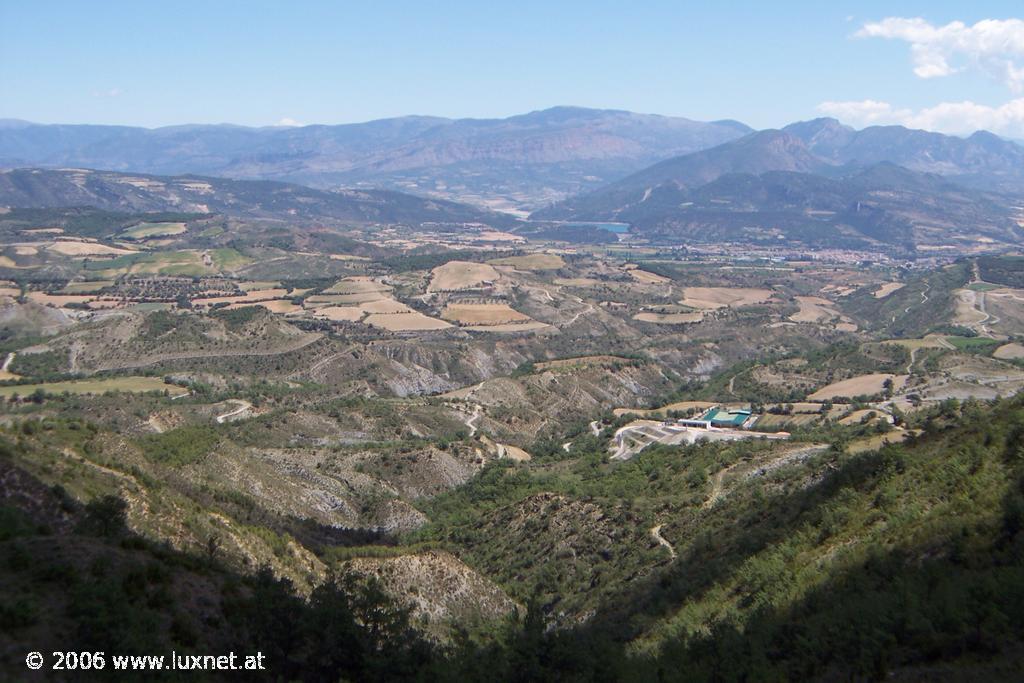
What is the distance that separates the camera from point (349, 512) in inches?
2857

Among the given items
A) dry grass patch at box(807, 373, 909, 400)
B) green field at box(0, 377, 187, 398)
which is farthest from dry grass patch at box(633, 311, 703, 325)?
green field at box(0, 377, 187, 398)

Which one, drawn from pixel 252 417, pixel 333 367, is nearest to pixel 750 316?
pixel 333 367

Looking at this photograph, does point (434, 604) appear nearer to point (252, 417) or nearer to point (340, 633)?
point (340, 633)

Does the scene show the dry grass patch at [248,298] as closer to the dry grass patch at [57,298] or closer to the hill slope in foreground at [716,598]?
the dry grass patch at [57,298]

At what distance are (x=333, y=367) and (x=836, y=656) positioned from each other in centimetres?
11339

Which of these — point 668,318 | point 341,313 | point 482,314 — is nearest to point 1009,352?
point 668,318

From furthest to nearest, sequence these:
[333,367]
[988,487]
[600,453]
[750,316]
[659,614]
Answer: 1. [750,316]
2. [333,367]
3. [600,453]
4. [659,614]
5. [988,487]

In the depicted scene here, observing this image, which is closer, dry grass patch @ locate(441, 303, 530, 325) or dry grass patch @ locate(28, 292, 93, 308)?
dry grass patch @ locate(28, 292, 93, 308)

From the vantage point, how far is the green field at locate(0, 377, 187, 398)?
107000mm

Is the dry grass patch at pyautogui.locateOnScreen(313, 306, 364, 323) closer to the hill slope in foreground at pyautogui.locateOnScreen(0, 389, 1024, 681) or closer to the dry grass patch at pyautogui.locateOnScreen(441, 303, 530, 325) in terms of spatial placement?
the dry grass patch at pyautogui.locateOnScreen(441, 303, 530, 325)

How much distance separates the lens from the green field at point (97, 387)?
107 m

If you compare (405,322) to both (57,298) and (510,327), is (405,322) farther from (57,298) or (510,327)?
(57,298)

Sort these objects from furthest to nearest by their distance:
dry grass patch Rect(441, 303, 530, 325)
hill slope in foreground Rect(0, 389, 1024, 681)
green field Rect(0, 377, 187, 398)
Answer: dry grass patch Rect(441, 303, 530, 325), green field Rect(0, 377, 187, 398), hill slope in foreground Rect(0, 389, 1024, 681)

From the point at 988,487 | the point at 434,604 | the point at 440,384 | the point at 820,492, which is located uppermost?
the point at 988,487
